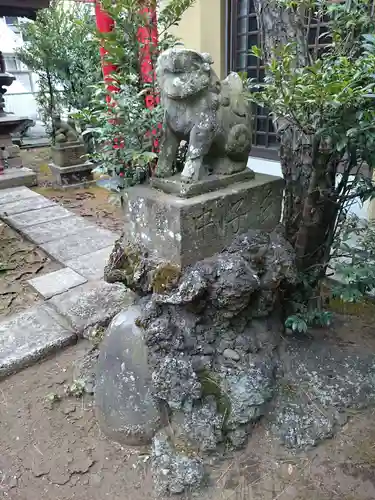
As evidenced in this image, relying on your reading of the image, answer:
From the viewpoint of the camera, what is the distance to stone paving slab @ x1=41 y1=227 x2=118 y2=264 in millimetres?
4332

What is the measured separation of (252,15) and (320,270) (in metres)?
3.75

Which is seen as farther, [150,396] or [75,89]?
[75,89]

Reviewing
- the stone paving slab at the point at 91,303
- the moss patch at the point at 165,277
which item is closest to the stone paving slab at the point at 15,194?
the stone paving slab at the point at 91,303

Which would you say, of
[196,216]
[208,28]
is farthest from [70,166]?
[196,216]

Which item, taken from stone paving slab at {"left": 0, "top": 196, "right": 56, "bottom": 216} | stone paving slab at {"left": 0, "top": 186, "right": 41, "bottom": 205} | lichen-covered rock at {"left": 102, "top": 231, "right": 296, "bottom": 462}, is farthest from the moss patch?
stone paving slab at {"left": 0, "top": 186, "right": 41, "bottom": 205}

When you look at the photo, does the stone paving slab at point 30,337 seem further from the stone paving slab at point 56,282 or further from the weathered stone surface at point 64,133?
the weathered stone surface at point 64,133

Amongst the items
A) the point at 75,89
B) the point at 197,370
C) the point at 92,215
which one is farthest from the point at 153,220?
the point at 75,89

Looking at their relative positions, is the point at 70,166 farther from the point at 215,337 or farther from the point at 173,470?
the point at 173,470

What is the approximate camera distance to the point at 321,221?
264cm

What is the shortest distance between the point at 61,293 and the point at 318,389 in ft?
7.61

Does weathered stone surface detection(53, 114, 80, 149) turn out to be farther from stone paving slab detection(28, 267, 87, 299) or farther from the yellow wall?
stone paving slab detection(28, 267, 87, 299)

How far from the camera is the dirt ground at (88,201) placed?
545 centimetres

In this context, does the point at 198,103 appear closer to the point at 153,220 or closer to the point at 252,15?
the point at 153,220

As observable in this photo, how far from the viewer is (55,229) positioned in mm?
5020
